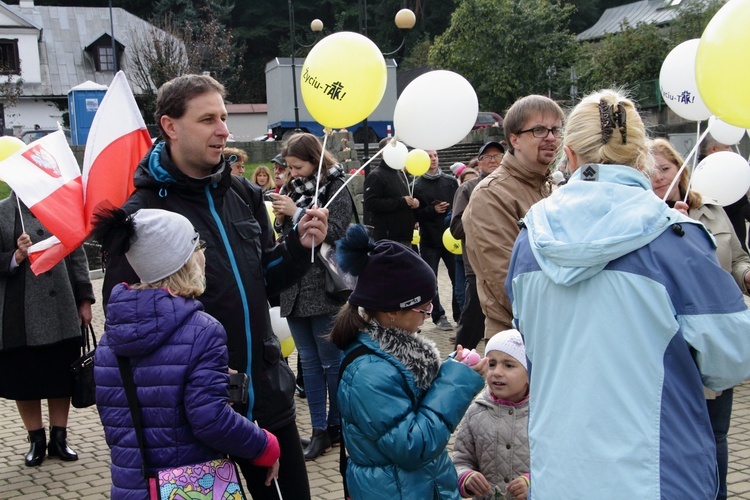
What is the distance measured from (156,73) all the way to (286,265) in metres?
36.2

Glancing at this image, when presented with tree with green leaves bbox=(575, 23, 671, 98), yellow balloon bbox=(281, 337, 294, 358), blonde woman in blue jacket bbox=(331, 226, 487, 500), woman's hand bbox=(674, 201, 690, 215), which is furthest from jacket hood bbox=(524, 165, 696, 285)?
tree with green leaves bbox=(575, 23, 671, 98)

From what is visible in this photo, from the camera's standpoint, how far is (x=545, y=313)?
7.09ft

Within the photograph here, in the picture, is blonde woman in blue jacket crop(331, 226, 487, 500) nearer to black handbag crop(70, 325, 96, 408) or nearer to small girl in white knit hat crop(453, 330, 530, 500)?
small girl in white knit hat crop(453, 330, 530, 500)

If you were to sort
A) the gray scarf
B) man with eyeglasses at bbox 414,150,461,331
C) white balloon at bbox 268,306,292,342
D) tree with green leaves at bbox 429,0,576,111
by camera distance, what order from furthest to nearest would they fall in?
tree with green leaves at bbox 429,0,576,111 < man with eyeglasses at bbox 414,150,461,331 < white balloon at bbox 268,306,292,342 < the gray scarf

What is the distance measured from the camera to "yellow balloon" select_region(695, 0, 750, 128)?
9.34 ft

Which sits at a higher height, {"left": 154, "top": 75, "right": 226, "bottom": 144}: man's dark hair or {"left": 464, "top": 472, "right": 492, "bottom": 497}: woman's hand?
{"left": 154, "top": 75, "right": 226, "bottom": 144}: man's dark hair

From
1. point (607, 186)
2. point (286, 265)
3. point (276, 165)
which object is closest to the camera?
point (607, 186)

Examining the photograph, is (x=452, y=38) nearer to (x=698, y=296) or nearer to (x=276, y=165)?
(x=276, y=165)

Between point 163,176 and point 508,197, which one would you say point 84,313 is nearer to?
point 163,176

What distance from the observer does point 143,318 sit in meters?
2.67

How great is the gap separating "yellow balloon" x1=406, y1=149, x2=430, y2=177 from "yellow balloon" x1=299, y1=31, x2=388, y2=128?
476 cm

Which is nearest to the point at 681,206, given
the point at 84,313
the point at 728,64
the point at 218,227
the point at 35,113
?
the point at 728,64

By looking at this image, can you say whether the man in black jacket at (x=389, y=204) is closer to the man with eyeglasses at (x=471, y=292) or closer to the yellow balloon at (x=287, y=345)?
the man with eyeglasses at (x=471, y=292)

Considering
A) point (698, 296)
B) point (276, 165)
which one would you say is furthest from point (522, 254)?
point (276, 165)
